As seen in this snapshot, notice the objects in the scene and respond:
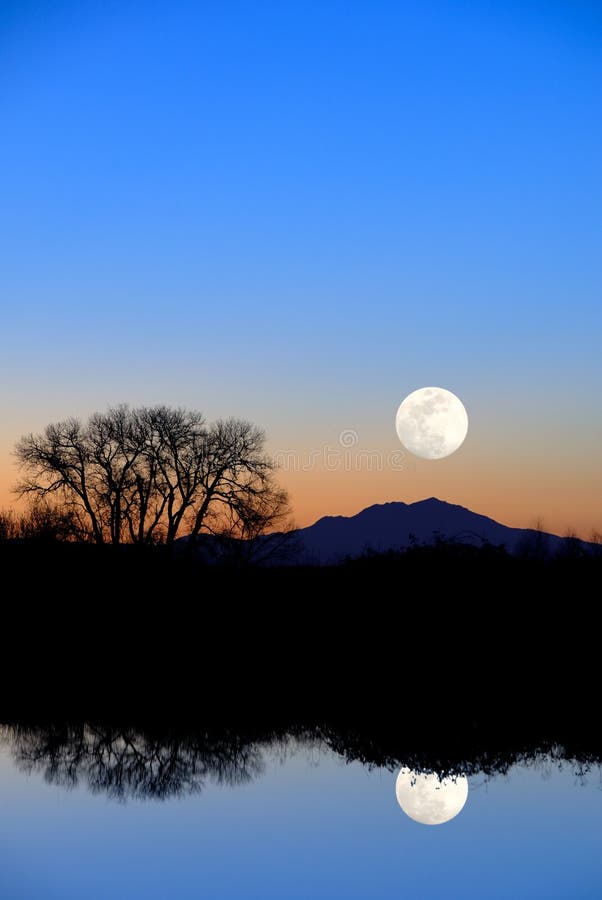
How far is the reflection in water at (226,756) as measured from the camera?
15.1 meters

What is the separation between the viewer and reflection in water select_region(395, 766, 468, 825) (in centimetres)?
1341

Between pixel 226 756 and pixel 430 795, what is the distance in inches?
166

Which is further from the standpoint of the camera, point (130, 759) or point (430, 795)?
point (130, 759)

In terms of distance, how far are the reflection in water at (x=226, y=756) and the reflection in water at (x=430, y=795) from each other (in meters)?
0.02

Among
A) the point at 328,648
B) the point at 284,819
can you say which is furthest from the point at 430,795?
the point at 328,648

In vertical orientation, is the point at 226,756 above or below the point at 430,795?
above

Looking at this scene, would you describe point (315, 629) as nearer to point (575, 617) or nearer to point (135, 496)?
point (575, 617)

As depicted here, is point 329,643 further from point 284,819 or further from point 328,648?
point 284,819

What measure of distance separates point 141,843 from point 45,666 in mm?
14379

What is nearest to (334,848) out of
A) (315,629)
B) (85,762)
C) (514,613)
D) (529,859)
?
(529,859)

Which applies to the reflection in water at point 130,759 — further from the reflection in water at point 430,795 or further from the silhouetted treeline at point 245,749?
the reflection in water at point 430,795

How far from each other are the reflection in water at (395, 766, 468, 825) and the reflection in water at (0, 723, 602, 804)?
2cm

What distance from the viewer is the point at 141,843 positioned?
12305mm

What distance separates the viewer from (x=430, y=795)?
562 inches
